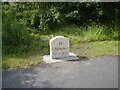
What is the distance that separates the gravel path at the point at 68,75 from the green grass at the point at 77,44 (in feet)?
1.69

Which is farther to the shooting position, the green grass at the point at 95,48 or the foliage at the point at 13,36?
the foliage at the point at 13,36

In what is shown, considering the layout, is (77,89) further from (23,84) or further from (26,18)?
(26,18)

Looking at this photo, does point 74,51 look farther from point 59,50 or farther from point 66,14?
point 66,14

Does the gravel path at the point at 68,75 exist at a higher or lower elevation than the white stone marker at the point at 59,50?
lower

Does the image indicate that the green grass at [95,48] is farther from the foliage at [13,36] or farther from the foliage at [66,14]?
the foliage at [66,14]

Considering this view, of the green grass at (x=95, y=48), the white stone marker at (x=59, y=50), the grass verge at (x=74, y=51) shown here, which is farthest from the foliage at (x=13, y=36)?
the green grass at (x=95, y=48)

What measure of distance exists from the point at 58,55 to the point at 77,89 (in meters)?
2.18

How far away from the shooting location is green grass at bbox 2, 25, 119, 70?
842 cm

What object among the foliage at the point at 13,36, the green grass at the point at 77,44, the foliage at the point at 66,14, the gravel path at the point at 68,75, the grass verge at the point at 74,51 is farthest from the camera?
the foliage at the point at 66,14

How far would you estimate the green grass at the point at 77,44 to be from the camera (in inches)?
332

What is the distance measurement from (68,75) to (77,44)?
2.85 meters

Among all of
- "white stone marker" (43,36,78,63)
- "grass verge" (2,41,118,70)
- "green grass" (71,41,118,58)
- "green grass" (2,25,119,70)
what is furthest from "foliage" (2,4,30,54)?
"green grass" (71,41,118,58)

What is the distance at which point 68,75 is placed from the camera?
287 inches

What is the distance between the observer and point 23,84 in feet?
22.4
